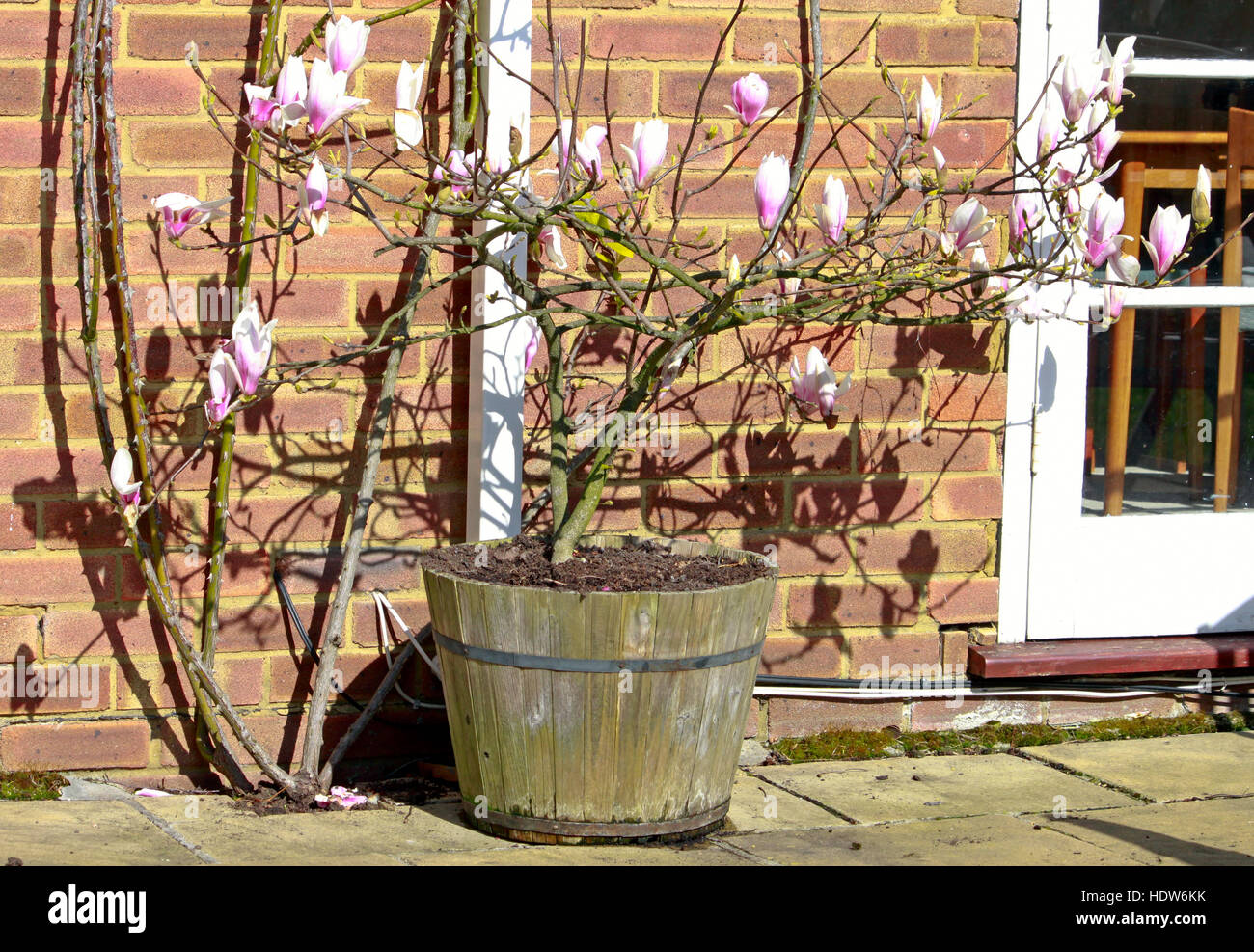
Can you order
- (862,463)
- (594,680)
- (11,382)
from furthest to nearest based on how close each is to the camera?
(862,463) < (11,382) < (594,680)

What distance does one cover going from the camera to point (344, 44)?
2342 millimetres

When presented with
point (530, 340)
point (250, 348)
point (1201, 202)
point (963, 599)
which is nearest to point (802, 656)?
point (963, 599)

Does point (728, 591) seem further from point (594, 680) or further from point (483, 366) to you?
point (483, 366)

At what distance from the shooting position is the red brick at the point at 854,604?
132 inches

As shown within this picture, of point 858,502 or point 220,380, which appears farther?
point 858,502

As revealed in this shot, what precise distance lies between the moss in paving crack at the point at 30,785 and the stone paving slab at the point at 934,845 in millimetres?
1404

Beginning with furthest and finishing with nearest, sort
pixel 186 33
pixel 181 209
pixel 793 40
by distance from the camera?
1. pixel 793 40
2. pixel 186 33
3. pixel 181 209

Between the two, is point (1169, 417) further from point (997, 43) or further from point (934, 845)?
point (934, 845)

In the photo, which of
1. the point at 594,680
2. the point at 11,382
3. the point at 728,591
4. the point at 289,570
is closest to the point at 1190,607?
the point at 728,591

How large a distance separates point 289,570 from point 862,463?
133cm

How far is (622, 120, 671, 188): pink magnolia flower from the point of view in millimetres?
2463

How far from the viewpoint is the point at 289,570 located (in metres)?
3.10

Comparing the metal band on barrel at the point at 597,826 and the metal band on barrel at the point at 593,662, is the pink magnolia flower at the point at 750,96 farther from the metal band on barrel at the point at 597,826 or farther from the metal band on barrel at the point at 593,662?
the metal band on barrel at the point at 597,826

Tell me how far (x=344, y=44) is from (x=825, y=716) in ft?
6.23
